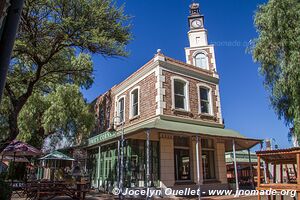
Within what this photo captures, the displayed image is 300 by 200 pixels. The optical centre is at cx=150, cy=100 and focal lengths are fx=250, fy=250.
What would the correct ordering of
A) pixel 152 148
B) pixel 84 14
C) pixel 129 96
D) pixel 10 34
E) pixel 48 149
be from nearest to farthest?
pixel 10 34 < pixel 84 14 < pixel 152 148 < pixel 129 96 < pixel 48 149

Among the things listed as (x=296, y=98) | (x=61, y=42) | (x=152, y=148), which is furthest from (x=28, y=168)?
(x=296, y=98)

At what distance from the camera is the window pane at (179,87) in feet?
46.6

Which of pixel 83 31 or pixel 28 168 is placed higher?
pixel 83 31

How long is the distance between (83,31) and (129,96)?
715cm

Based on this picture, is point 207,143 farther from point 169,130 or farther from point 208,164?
point 169,130

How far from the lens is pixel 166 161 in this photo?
1227cm

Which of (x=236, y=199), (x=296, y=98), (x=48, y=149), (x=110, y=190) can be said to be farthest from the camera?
(x=48, y=149)

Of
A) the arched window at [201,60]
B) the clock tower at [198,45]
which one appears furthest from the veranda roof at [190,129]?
the arched window at [201,60]

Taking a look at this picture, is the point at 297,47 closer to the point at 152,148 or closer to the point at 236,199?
the point at 236,199

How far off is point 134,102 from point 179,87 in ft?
10.1

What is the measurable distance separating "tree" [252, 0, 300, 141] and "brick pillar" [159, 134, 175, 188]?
5.18m

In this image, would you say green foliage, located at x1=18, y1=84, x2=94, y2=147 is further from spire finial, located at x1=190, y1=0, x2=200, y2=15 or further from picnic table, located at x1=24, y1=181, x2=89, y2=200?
spire finial, located at x1=190, y1=0, x2=200, y2=15

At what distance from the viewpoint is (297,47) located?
33.8ft

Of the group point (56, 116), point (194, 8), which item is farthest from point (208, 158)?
point (194, 8)
